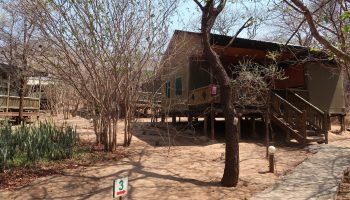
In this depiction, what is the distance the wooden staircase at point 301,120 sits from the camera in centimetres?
1356

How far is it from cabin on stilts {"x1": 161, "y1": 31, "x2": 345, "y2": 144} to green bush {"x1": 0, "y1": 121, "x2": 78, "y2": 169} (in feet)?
14.3

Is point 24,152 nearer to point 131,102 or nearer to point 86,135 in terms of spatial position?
point 131,102

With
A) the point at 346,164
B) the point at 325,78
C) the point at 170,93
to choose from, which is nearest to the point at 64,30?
the point at 346,164

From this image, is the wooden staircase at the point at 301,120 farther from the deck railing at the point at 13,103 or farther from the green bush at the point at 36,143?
the deck railing at the point at 13,103

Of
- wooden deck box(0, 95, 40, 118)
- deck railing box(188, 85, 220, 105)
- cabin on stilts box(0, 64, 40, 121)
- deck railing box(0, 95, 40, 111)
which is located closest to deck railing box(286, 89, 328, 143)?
deck railing box(188, 85, 220, 105)

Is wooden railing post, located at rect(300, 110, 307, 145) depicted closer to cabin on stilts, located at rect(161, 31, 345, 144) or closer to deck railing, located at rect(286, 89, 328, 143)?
cabin on stilts, located at rect(161, 31, 345, 144)

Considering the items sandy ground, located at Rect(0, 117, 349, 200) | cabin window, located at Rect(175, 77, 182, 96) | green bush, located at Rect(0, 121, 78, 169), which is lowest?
sandy ground, located at Rect(0, 117, 349, 200)

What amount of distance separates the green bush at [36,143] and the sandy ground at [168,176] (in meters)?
1.13

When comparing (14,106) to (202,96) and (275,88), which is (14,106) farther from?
(275,88)

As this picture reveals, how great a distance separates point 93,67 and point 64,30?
1.23 metres

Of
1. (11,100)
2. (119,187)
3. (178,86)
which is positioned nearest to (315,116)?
(178,86)

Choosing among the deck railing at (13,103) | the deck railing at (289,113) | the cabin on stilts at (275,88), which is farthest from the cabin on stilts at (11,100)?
the deck railing at (289,113)

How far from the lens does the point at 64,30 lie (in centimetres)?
1031

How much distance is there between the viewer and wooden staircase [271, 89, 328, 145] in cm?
1356
